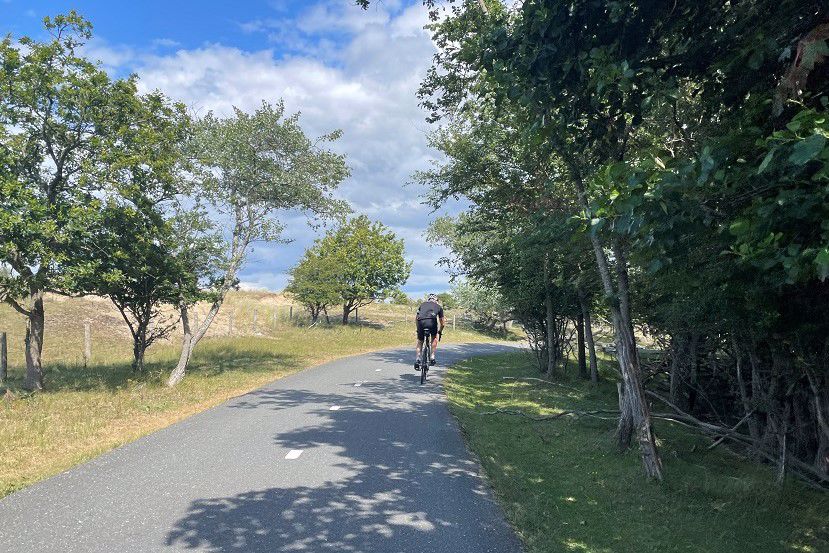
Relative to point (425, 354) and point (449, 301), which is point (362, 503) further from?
point (449, 301)

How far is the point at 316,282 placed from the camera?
3794cm

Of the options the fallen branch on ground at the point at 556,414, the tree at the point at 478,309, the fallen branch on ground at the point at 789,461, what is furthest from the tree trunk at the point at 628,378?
the tree at the point at 478,309

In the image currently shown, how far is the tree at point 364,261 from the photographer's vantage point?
4162 cm

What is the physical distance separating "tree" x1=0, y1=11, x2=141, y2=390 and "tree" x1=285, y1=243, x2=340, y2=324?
24.7 m

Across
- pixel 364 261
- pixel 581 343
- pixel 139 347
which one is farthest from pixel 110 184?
pixel 364 261

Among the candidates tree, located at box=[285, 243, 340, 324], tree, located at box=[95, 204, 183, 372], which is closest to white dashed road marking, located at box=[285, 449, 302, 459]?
tree, located at box=[95, 204, 183, 372]

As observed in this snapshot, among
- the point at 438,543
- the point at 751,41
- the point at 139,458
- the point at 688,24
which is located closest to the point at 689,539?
the point at 438,543

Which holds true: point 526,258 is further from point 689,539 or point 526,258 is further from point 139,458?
point 139,458

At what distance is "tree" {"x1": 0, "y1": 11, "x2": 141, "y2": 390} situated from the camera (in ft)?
36.6

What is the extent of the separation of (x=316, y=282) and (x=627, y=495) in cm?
3307

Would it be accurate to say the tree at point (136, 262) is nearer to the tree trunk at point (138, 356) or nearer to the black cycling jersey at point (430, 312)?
the tree trunk at point (138, 356)

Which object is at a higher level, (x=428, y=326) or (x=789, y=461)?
(x=428, y=326)

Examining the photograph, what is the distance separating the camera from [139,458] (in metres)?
6.74

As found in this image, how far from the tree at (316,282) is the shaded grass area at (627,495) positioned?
1122 inches
